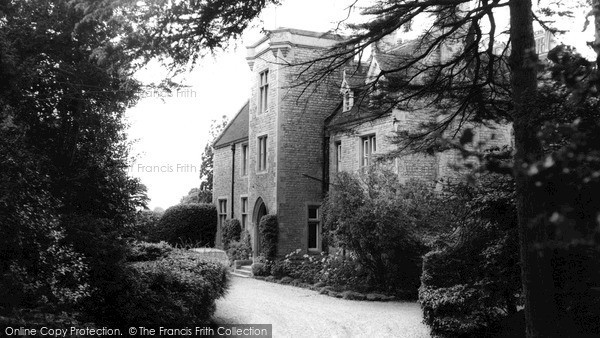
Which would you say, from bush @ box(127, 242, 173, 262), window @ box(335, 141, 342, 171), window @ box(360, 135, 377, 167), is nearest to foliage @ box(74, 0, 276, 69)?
bush @ box(127, 242, 173, 262)

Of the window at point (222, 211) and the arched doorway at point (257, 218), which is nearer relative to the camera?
the arched doorway at point (257, 218)

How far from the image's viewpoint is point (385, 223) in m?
16.3

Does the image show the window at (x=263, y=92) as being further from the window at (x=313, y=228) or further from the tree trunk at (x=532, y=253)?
the tree trunk at (x=532, y=253)

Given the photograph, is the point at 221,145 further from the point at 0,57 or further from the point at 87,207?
the point at 0,57

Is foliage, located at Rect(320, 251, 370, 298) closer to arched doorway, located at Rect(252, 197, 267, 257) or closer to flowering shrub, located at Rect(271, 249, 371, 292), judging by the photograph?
flowering shrub, located at Rect(271, 249, 371, 292)

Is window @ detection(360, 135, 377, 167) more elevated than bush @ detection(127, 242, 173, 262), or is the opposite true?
window @ detection(360, 135, 377, 167)

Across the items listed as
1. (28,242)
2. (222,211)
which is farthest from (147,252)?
(222,211)

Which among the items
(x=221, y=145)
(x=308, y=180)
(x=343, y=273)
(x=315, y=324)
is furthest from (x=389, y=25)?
(x=221, y=145)

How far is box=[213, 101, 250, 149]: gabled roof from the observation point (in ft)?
97.6

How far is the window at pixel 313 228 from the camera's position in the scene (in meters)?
24.1

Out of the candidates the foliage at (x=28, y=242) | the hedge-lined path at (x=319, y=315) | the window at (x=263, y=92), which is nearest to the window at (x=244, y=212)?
the window at (x=263, y=92)

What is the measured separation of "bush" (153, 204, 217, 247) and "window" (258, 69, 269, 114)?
7.31 metres

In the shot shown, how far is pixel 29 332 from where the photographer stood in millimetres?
5809

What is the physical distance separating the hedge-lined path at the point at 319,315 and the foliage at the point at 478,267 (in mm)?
1221
